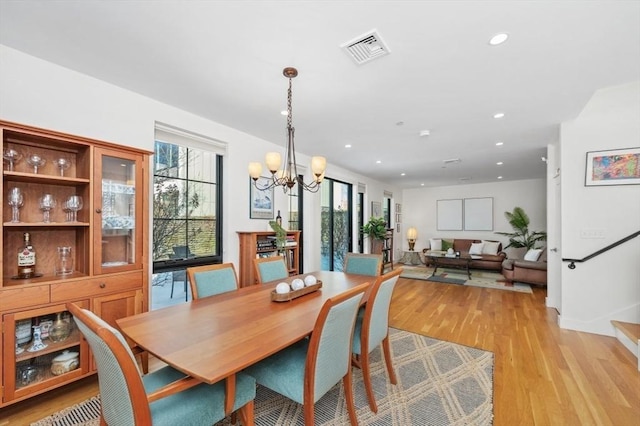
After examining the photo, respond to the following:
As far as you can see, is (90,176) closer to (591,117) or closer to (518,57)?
(518,57)

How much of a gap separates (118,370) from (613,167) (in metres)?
4.88

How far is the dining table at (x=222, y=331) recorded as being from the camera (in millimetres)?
1156

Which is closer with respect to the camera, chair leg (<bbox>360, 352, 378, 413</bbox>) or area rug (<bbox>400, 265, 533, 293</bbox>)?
chair leg (<bbox>360, 352, 378, 413</bbox>)

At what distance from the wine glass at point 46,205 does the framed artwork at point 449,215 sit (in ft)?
30.2

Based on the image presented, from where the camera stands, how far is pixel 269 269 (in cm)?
282

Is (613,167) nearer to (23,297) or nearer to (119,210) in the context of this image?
(119,210)

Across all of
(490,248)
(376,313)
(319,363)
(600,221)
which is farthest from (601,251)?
(490,248)

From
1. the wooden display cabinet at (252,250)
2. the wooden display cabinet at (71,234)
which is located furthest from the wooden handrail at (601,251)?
the wooden display cabinet at (71,234)

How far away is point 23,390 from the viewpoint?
179 centimetres

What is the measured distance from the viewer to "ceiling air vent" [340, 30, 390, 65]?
1.84 meters

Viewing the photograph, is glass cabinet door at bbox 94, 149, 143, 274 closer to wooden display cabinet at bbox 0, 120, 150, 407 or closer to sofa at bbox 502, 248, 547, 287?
wooden display cabinet at bbox 0, 120, 150, 407

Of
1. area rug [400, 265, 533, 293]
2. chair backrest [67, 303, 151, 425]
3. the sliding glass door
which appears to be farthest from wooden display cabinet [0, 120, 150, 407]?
area rug [400, 265, 533, 293]

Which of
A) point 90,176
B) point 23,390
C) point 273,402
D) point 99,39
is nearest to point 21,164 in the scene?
point 90,176

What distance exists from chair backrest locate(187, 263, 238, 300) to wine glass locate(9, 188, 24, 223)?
1247mm
